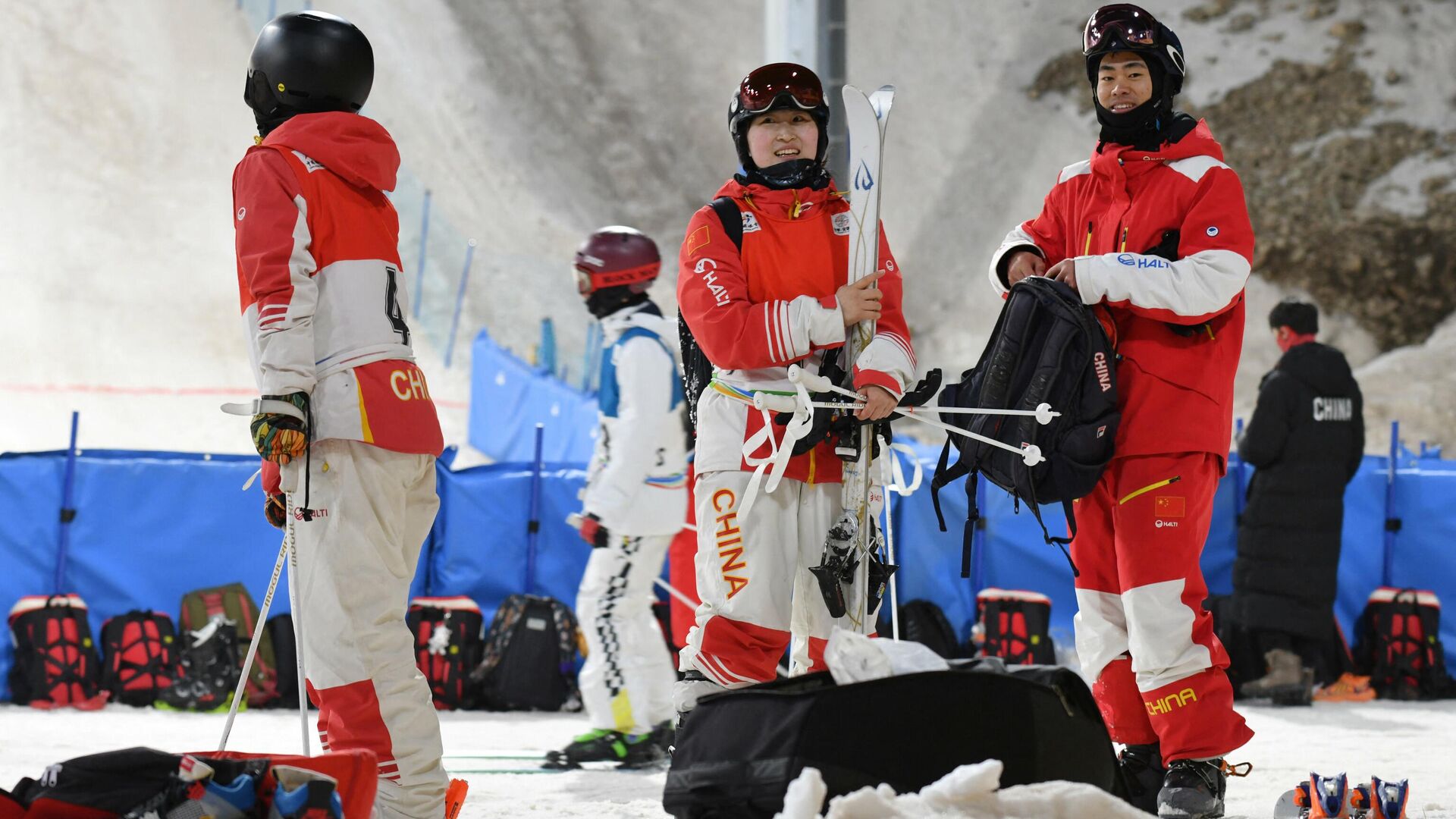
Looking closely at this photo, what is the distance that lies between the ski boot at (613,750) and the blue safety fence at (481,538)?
5.26 ft

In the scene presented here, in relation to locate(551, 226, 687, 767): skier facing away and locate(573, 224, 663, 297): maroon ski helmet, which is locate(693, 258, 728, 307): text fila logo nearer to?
locate(551, 226, 687, 767): skier facing away

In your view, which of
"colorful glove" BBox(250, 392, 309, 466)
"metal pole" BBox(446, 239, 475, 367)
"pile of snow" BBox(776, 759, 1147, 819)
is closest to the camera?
"pile of snow" BBox(776, 759, 1147, 819)

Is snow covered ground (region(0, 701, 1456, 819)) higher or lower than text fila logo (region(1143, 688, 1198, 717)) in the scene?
lower

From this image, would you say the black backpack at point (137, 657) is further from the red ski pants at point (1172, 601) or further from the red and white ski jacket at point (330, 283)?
the red ski pants at point (1172, 601)

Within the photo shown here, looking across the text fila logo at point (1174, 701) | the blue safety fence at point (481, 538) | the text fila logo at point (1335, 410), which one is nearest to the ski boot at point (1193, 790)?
the text fila logo at point (1174, 701)

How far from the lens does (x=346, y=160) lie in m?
3.42

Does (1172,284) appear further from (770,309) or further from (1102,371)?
(770,309)

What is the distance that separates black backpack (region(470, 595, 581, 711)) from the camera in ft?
20.6

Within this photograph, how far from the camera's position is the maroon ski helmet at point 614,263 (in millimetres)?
5395

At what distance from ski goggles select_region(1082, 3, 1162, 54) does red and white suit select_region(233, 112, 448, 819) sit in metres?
1.90

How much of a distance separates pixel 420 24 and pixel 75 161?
247 inches

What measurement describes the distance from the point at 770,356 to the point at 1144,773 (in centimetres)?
152

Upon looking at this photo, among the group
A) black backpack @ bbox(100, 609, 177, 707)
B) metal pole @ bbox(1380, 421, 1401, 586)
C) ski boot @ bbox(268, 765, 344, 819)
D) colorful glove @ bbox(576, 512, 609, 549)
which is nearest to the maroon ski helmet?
colorful glove @ bbox(576, 512, 609, 549)

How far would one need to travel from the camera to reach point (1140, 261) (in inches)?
143
